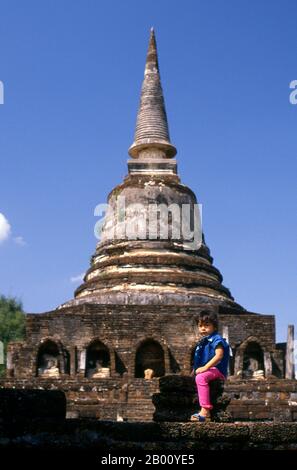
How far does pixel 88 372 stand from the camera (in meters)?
18.9

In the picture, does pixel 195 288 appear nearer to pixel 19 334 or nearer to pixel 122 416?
pixel 122 416

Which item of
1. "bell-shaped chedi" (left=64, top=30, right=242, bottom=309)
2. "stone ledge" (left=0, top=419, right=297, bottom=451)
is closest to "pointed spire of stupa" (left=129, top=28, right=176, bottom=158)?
"bell-shaped chedi" (left=64, top=30, right=242, bottom=309)

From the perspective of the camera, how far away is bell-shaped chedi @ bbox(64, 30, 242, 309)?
2106 cm

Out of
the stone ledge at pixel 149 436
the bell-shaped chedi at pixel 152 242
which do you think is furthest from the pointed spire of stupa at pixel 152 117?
the stone ledge at pixel 149 436

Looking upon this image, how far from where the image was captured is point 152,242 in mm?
22750

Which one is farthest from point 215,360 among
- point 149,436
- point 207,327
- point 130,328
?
point 130,328

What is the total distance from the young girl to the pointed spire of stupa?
65.3ft

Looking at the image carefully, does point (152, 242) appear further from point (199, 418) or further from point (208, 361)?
point (199, 418)

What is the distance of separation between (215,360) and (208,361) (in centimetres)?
18

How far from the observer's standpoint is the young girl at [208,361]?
19.2ft

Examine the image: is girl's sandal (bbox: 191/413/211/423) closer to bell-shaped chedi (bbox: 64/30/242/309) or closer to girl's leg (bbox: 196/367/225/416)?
girl's leg (bbox: 196/367/225/416)

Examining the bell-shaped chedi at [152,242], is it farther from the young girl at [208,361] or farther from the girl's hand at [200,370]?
the girl's hand at [200,370]

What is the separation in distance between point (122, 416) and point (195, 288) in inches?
302
